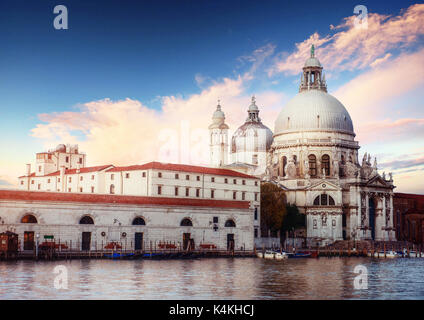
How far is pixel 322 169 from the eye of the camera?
87.9m

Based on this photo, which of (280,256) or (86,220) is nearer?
(86,220)

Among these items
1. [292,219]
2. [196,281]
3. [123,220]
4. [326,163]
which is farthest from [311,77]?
[196,281]

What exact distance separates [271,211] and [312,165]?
14.4 m

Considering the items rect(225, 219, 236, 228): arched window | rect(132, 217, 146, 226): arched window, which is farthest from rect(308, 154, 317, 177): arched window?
A: rect(132, 217, 146, 226): arched window

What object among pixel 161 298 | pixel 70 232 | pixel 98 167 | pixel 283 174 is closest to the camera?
pixel 161 298

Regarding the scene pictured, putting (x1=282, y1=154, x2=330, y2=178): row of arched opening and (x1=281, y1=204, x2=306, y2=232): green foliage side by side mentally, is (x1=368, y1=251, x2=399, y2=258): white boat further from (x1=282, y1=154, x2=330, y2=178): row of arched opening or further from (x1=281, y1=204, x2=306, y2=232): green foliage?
(x1=282, y1=154, x2=330, y2=178): row of arched opening

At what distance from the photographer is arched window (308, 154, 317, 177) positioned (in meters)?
87.8

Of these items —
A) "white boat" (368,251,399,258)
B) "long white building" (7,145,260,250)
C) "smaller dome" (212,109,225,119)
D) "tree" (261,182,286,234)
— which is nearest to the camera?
"long white building" (7,145,260,250)

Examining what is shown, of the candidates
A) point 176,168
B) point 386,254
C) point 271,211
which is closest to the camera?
point 176,168

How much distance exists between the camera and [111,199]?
185 ft

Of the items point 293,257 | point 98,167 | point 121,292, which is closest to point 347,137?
point 293,257

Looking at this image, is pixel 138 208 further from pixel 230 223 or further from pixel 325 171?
pixel 325 171

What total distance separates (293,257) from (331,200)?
20.0 metres
